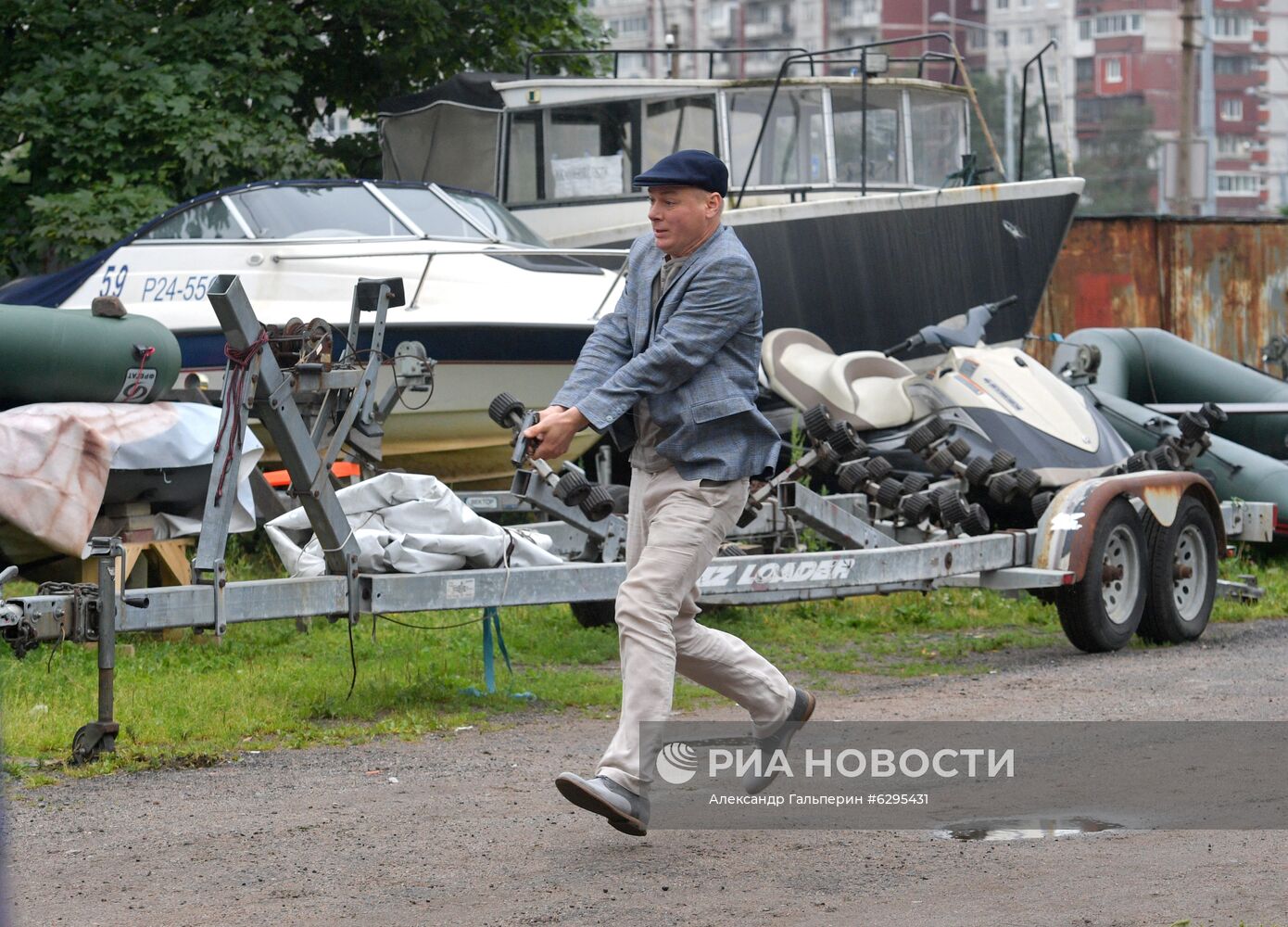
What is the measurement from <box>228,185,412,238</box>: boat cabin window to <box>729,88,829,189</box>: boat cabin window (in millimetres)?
4249

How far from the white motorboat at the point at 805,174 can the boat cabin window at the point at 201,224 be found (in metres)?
3.41

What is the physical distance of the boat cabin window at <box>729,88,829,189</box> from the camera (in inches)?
624

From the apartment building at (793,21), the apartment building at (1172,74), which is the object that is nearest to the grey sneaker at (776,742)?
the apartment building at (793,21)

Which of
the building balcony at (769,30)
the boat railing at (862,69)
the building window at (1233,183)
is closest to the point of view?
the boat railing at (862,69)

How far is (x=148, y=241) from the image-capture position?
12.5m

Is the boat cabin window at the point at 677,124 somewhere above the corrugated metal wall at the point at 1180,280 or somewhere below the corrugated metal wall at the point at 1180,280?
above

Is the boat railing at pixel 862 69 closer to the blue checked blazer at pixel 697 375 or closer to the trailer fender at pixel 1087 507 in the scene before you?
the trailer fender at pixel 1087 507

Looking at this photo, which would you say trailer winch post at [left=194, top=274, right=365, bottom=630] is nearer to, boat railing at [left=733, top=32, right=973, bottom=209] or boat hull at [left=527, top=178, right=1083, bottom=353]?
boat hull at [left=527, top=178, right=1083, bottom=353]

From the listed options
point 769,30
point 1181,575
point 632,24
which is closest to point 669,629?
point 1181,575

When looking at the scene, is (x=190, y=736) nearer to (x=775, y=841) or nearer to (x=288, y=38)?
(x=775, y=841)

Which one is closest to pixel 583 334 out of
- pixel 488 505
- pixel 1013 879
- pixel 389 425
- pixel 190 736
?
pixel 389 425

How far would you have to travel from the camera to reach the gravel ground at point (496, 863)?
4.25m

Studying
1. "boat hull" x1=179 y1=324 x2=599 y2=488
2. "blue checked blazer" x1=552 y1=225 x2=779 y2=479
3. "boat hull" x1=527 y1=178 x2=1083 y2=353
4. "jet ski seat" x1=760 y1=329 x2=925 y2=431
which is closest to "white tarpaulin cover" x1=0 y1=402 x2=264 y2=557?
"blue checked blazer" x1=552 y1=225 x2=779 y2=479

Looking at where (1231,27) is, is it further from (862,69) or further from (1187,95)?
(862,69)
